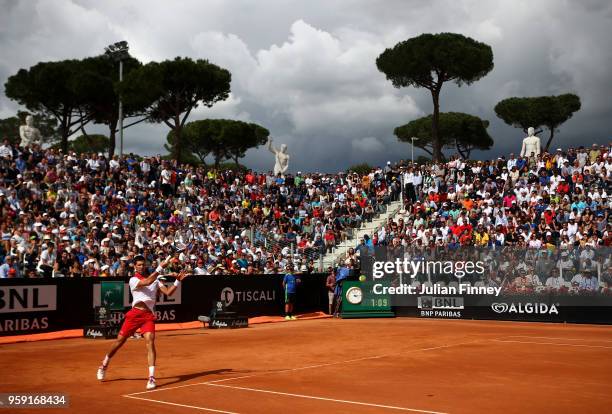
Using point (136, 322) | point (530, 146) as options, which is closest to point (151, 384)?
point (136, 322)

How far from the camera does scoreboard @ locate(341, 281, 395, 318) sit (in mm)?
29953

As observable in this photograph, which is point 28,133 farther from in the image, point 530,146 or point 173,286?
point 173,286

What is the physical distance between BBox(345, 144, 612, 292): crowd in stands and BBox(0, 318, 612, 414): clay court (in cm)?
411

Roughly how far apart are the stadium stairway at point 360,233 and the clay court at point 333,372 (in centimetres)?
1240

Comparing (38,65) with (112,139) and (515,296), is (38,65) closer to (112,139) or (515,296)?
(112,139)

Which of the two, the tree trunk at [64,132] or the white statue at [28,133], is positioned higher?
the tree trunk at [64,132]

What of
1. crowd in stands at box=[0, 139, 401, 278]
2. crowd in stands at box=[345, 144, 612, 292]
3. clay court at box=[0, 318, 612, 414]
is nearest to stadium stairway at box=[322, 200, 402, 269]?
crowd in stands at box=[0, 139, 401, 278]

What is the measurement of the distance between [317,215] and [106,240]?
13518mm

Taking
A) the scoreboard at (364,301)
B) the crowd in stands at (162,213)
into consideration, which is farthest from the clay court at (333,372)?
the scoreboard at (364,301)

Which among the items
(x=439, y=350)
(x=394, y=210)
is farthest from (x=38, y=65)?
(x=439, y=350)

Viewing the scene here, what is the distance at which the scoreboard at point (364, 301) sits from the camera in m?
30.0

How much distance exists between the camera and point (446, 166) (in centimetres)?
3775

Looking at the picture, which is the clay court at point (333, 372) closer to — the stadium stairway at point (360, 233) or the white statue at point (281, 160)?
the stadium stairway at point (360, 233)

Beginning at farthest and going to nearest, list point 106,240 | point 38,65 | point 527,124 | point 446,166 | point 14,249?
point 527,124, point 38,65, point 446,166, point 106,240, point 14,249
